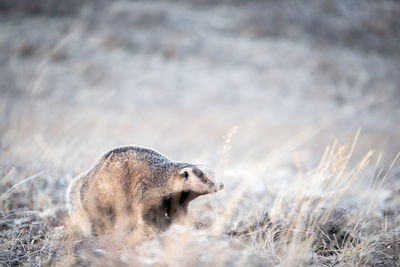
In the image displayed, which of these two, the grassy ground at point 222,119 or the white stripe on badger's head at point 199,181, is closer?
the grassy ground at point 222,119

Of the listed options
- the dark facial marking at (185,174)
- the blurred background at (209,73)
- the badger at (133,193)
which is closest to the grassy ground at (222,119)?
the blurred background at (209,73)

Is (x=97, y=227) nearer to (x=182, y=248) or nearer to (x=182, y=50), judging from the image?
(x=182, y=248)

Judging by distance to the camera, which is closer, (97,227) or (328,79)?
(97,227)

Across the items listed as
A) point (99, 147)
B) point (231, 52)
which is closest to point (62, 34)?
point (231, 52)

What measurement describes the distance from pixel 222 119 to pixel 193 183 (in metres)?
9.41

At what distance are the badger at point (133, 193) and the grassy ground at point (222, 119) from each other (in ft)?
0.69

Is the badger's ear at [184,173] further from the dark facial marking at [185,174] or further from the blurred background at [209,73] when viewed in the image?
the blurred background at [209,73]

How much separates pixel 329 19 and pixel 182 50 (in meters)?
8.11

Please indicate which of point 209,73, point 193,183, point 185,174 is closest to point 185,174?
point 185,174

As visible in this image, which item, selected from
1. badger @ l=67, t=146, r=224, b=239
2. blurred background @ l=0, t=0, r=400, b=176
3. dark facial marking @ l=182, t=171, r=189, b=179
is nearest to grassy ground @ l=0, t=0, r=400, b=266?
blurred background @ l=0, t=0, r=400, b=176

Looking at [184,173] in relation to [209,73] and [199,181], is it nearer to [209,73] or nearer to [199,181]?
[199,181]

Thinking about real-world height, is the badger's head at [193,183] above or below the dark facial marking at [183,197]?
above

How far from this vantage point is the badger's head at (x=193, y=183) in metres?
3.69

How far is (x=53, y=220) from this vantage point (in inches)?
161
